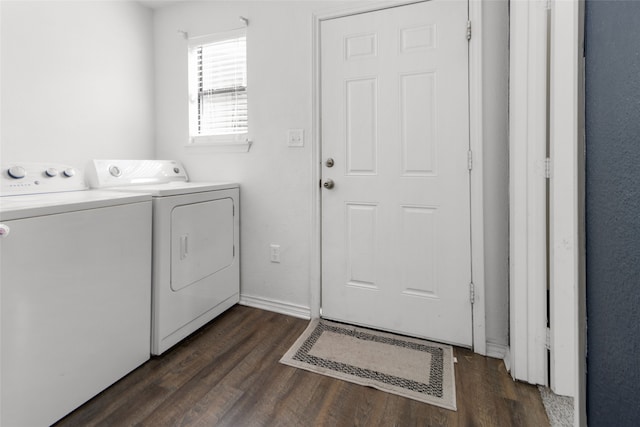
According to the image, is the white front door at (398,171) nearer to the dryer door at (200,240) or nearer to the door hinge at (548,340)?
the door hinge at (548,340)

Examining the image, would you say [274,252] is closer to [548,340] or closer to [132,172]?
[132,172]

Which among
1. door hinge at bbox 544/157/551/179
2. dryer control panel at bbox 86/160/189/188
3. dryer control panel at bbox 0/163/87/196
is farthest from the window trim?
door hinge at bbox 544/157/551/179

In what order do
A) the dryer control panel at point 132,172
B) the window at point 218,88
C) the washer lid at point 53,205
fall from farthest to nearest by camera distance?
the window at point 218,88
the dryer control panel at point 132,172
the washer lid at point 53,205

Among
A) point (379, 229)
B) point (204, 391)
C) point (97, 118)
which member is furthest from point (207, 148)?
point (204, 391)

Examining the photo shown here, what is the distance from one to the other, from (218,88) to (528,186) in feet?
7.21

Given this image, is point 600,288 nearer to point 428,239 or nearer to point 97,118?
point 428,239

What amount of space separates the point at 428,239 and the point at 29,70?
8.34 ft

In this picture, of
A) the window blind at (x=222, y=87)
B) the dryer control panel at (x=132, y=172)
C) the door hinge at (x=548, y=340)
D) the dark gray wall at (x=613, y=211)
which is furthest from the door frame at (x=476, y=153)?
the dryer control panel at (x=132, y=172)

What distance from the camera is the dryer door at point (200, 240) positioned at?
1844 millimetres

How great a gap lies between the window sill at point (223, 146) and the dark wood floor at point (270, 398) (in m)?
1.37

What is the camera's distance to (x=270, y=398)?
1462 mm

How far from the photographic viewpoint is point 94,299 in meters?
1.42

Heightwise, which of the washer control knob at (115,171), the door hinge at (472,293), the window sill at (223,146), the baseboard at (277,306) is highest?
the window sill at (223,146)

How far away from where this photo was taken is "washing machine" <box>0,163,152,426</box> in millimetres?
1146
